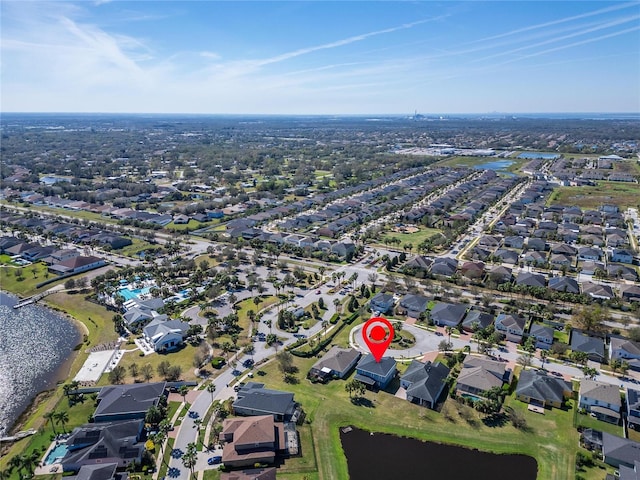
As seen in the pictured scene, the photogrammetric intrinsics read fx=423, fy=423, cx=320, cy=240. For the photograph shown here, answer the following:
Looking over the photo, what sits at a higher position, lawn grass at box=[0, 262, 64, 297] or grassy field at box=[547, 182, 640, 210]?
grassy field at box=[547, 182, 640, 210]

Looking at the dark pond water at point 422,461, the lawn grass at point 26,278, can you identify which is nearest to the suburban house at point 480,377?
the dark pond water at point 422,461

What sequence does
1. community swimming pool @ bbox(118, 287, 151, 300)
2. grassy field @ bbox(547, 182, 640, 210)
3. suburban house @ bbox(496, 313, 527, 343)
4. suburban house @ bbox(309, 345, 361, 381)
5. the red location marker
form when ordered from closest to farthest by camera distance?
suburban house @ bbox(309, 345, 361, 381) → the red location marker → suburban house @ bbox(496, 313, 527, 343) → community swimming pool @ bbox(118, 287, 151, 300) → grassy field @ bbox(547, 182, 640, 210)

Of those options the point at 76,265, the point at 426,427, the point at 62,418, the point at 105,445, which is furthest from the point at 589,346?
the point at 76,265

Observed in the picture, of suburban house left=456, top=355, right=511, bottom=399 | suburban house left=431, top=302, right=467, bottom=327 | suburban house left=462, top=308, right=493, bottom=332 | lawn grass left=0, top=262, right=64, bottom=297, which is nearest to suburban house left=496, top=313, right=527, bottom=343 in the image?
suburban house left=462, top=308, right=493, bottom=332

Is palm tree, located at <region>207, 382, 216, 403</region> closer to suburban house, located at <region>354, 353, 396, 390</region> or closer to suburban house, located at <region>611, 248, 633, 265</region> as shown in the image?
suburban house, located at <region>354, 353, 396, 390</region>

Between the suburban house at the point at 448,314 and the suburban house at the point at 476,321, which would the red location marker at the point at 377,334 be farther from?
the suburban house at the point at 476,321

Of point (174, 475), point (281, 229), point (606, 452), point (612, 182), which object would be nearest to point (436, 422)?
point (606, 452)
